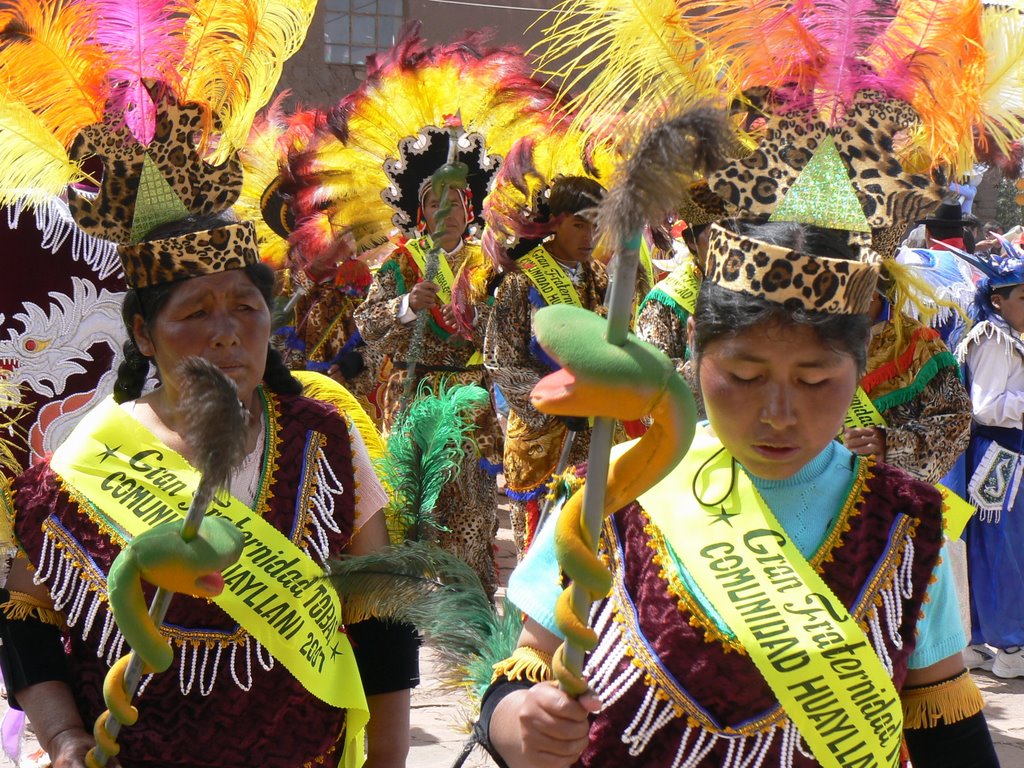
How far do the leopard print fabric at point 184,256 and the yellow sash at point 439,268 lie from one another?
4.05m

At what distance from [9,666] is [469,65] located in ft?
14.1

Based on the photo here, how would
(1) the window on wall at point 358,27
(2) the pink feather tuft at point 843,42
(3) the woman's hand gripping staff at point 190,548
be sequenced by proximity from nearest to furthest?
(3) the woman's hand gripping staff at point 190,548, (2) the pink feather tuft at point 843,42, (1) the window on wall at point 358,27

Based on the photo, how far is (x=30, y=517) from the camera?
2.47 meters

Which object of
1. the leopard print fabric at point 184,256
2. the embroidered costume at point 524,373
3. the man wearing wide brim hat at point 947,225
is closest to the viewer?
the leopard print fabric at point 184,256

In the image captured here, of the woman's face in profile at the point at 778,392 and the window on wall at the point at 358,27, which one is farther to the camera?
the window on wall at the point at 358,27

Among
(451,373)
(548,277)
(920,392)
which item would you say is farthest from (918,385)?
(451,373)

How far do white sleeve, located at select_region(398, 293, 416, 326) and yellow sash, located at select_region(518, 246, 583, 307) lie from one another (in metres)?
1.00

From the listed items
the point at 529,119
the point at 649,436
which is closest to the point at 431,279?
the point at 529,119

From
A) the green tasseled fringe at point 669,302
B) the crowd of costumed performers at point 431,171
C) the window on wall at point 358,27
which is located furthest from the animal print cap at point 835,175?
the window on wall at point 358,27

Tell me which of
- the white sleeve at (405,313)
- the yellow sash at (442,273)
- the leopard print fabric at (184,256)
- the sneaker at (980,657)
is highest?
the leopard print fabric at (184,256)

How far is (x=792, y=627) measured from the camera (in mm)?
1964

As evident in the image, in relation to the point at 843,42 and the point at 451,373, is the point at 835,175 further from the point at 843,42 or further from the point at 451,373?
the point at 451,373

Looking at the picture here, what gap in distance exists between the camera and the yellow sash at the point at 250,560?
7.84 ft

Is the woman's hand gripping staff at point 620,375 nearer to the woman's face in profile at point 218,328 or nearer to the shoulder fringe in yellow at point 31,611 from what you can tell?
the woman's face in profile at point 218,328
